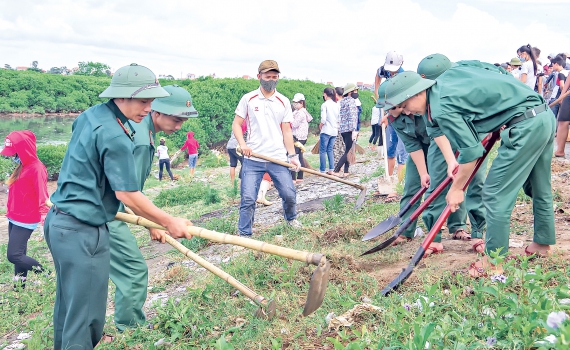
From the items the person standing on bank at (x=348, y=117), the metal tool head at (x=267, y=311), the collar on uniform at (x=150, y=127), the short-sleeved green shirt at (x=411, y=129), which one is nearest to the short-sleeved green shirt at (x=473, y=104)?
the short-sleeved green shirt at (x=411, y=129)

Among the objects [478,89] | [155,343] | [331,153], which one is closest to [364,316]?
[155,343]

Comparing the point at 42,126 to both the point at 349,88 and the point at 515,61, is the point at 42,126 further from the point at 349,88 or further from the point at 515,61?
the point at 515,61

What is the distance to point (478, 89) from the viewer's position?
3564mm

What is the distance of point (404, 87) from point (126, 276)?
257 centimetres

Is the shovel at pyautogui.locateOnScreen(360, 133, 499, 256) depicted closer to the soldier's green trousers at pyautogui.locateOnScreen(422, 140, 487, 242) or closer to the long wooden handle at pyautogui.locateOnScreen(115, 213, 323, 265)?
the soldier's green trousers at pyautogui.locateOnScreen(422, 140, 487, 242)

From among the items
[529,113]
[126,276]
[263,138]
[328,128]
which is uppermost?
[529,113]

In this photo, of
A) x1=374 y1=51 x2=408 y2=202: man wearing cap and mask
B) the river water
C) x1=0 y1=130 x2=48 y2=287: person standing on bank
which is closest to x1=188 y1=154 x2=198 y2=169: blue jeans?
x1=374 y1=51 x2=408 y2=202: man wearing cap and mask

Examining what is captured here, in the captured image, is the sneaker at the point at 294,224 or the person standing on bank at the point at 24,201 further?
the sneaker at the point at 294,224

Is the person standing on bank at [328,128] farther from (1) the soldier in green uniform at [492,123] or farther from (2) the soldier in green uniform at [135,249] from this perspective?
(2) the soldier in green uniform at [135,249]

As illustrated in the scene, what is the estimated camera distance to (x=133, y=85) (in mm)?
3135

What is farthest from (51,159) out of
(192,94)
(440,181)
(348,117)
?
(440,181)

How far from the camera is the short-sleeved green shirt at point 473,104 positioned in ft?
11.6

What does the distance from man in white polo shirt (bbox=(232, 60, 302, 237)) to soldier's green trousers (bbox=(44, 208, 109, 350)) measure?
2.75 m

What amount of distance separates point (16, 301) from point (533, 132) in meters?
5.20
